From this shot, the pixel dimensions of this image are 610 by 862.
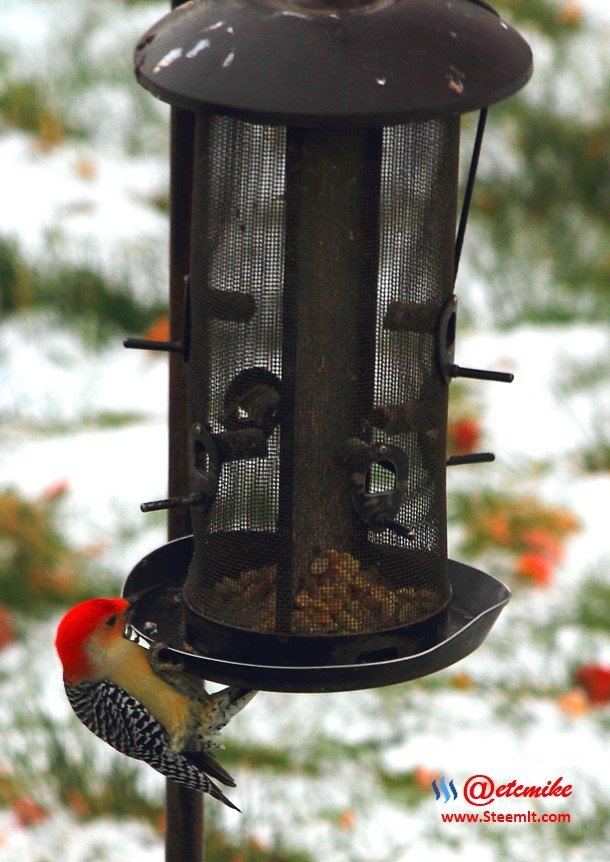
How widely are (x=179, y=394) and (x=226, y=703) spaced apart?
767 millimetres

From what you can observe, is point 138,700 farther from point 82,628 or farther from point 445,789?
point 445,789

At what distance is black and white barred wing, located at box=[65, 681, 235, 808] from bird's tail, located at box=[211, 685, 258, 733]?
9 cm

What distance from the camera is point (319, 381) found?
9.08ft

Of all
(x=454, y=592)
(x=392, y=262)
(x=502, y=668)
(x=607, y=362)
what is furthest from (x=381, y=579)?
(x=607, y=362)

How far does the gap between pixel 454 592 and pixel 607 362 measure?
343 cm

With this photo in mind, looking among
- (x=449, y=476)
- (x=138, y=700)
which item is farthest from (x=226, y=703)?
(x=449, y=476)

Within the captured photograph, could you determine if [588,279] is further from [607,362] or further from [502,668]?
[502,668]

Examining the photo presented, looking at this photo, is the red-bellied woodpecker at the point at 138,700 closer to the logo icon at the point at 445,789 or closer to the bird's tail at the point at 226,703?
the bird's tail at the point at 226,703

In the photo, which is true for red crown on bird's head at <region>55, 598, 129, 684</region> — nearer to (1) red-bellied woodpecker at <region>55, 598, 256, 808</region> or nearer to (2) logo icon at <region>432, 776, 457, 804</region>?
(1) red-bellied woodpecker at <region>55, 598, 256, 808</region>

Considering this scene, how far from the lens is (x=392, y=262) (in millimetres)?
2742

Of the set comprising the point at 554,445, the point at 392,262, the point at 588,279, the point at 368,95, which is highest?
the point at 368,95

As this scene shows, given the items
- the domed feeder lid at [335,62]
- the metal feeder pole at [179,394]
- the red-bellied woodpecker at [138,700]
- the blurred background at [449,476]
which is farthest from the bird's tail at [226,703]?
the domed feeder lid at [335,62]

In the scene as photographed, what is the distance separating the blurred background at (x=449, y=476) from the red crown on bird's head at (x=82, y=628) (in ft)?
4.28

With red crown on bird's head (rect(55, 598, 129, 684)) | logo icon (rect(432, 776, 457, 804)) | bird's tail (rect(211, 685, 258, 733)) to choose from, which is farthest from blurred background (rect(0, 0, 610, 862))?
red crown on bird's head (rect(55, 598, 129, 684))
